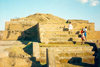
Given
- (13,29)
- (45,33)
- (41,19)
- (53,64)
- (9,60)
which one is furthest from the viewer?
(41,19)

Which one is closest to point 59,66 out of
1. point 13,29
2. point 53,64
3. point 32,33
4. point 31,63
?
point 53,64

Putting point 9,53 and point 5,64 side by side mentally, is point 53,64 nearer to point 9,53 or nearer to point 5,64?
point 5,64

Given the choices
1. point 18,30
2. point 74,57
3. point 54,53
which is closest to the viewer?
point 54,53

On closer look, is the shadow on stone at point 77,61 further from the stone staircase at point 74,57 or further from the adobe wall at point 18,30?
the adobe wall at point 18,30

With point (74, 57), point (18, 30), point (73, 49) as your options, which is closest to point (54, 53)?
point (74, 57)

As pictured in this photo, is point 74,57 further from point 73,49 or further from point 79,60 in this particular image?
point 73,49

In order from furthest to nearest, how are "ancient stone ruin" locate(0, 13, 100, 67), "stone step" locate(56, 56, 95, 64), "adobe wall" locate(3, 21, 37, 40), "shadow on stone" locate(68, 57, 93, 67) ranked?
→ "adobe wall" locate(3, 21, 37, 40)
"stone step" locate(56, 56, 95, 64)
"shadow on stone" locate(68, 57, 93, 67)
"ancient stone ruin" locate(0, 13, 100, 67)

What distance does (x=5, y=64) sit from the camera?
18.4 feet

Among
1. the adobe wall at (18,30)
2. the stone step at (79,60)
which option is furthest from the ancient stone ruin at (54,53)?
the adobe wall at (18,30)

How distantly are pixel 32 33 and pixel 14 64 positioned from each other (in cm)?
1033

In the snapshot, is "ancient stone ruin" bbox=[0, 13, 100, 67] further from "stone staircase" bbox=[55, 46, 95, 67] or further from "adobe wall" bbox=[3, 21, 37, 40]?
"adobe wall" bbox=[3, 21, 37, 40]

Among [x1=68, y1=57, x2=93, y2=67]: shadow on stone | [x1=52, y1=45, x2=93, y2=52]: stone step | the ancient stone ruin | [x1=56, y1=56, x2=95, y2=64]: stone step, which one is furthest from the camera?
[x1=52, y1=45, x2=93, y2=52]: stone step

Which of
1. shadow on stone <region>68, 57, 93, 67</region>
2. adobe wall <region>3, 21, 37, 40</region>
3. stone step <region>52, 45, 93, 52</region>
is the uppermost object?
adobe wall <region>3, 21, 37, 40</region>

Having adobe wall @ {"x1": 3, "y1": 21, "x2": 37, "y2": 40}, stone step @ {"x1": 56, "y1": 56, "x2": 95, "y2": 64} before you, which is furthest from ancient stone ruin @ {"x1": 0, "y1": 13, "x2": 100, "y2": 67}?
adobe wall @ {"x1": 3, "y1": 21, "x2": 37, "y2": 40}
